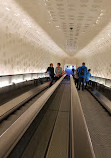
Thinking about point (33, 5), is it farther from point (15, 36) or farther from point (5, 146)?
point (5, 146)

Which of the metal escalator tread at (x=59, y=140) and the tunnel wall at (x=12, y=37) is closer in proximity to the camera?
the metal escalator tread at (x=59, y=140)

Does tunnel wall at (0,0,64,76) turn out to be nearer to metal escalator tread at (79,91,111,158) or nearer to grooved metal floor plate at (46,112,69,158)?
grooved metal floor plate at (46,112,69,158)

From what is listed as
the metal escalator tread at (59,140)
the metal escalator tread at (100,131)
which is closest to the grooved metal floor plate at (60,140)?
the metal escalator tread at (59,140)

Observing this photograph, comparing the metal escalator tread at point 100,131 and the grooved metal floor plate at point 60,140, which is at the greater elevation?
the grooved metal floor plate at point 60,140

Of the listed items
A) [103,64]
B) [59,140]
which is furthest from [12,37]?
[103,64]

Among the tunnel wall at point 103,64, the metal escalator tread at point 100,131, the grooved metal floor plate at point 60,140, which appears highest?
the tunnel wall at point 103,64

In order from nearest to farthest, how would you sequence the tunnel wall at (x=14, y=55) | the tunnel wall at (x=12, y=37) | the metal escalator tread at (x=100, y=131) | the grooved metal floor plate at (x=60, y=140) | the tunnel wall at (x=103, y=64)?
the grooved metal floor plate at (x=60, y=140) → the metal escalator tread at (x=100, y=131) → the tunnel wall at (x=12, y=37) → the tunnel wall at (x=14, y=55) → the tunnel wall at (x=103, y=64)

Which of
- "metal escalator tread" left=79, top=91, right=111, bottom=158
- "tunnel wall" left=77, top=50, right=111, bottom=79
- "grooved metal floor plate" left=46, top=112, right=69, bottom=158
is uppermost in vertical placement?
"tunnel wall" left=77, top=50, right=111, bottom=79

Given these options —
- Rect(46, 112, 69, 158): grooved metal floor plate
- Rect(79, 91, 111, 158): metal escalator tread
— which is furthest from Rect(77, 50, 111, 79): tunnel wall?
Rect(46, 112, 69, 158): grooved metal floor plate

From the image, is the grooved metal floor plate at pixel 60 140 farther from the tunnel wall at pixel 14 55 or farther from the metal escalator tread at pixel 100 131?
the tunnel wall at pixel 14 55

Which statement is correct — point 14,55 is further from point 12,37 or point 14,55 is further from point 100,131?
point 100,131

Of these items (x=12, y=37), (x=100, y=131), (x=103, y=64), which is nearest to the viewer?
(x=100, y=131)

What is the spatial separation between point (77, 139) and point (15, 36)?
843 cm

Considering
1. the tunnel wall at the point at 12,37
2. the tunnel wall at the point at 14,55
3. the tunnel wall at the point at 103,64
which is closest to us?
the tunnel wall at the point at 12,37
